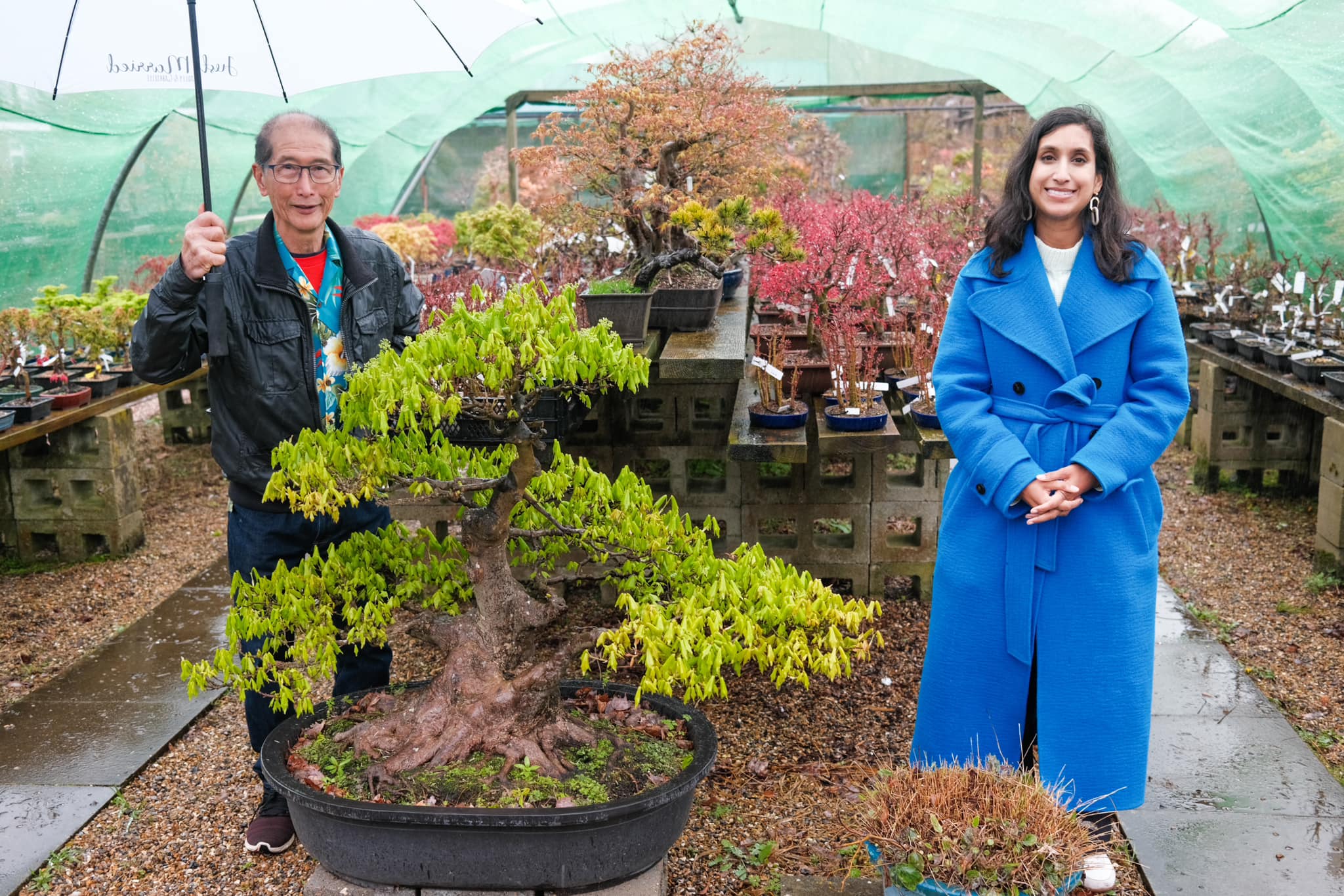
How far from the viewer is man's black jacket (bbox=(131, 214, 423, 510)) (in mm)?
2422

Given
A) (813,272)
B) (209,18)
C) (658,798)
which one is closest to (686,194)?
(813,272)

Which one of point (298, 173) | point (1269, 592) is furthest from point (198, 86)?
point (1269, 592)

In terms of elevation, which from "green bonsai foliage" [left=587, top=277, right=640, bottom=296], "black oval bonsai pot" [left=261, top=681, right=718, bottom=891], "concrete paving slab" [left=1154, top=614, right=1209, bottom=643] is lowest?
"concrete paving slab" [left=1154, top=614, right=1209, bottom=643]

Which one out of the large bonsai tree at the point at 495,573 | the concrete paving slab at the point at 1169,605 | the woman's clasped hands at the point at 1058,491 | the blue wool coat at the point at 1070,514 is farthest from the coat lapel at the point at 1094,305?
the concrete paving slab at the point at 1169,605

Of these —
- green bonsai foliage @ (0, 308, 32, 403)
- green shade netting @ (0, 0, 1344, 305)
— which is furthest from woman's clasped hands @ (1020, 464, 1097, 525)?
green bonsai foliage @ (0, 308, 32, 403)

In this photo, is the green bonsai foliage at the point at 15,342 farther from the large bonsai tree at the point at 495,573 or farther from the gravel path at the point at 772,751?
the large bonsai tree at the point at 495,573

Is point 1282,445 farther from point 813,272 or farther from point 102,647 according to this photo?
point 102,647

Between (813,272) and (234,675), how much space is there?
288 cm

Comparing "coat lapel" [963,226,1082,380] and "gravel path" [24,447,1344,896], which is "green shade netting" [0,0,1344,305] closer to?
"gravel path" [24,447,1344,896]

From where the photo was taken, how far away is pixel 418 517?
419 cm

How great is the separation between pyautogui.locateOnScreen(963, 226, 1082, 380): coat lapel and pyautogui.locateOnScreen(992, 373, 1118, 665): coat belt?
6cm

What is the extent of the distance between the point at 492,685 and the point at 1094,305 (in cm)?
144

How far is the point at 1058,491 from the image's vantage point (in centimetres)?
222

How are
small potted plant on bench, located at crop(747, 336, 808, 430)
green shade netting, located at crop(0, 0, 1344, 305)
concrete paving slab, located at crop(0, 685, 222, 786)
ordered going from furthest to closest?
green shade netting, located at crop(0, 0, 1344, 305)
small potted plant on bench, located at crop(747, 336, 808, 430)
concrete paving slab, located at crop(0, 685, 222, 786)
